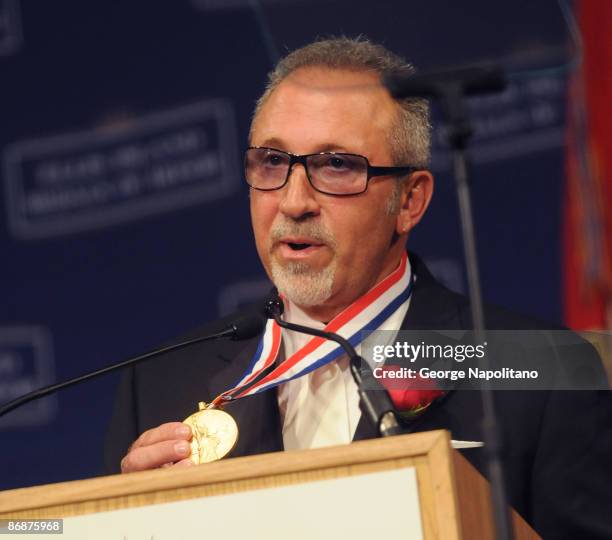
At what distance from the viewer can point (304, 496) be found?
52.9 inches

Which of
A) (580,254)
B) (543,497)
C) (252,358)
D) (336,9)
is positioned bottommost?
(543,497)

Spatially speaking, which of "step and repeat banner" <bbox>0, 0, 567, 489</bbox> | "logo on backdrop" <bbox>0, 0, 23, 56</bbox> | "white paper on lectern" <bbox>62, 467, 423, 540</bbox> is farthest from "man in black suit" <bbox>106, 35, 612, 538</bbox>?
"logo on backdrop" <bbox>0, 0, 23, 56</bbox>

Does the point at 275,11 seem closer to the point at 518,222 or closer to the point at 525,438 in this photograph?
the point at 525,438

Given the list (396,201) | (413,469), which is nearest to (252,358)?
(396,201)

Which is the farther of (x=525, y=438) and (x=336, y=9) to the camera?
(x=525, y=438)

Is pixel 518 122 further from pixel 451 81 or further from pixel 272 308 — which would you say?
pixel 451 81

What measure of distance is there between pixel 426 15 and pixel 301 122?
2.82ft

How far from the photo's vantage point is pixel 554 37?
127 cm

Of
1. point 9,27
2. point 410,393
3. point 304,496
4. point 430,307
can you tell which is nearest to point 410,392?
point 410,393

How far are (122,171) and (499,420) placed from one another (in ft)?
4.91

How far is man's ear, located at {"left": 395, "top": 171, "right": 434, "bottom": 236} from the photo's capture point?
2.30 metres

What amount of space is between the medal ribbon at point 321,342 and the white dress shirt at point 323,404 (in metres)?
0.03

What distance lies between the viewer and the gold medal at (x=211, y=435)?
1742mm

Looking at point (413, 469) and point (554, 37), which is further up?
point (554, 37)
